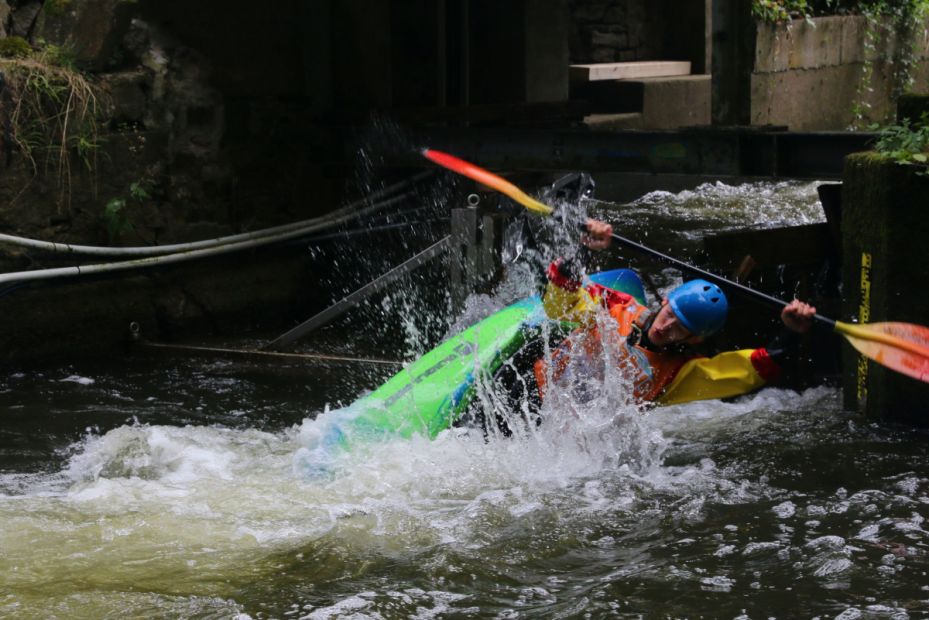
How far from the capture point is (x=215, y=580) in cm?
400

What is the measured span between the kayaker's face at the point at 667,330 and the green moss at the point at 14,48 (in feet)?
12.8

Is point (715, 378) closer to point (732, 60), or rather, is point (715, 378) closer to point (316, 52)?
point (732, 60)

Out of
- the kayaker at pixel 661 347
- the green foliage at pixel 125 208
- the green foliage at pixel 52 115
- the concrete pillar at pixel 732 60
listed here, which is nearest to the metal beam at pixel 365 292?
the green foliage at pixel 125 208

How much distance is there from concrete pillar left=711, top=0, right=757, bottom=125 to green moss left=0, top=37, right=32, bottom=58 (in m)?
3.83

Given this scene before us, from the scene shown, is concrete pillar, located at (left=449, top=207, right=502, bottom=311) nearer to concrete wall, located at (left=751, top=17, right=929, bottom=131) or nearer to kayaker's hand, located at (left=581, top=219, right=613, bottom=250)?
kayaker's hand, located at (left=581, top=219, right=613, bottom=250)

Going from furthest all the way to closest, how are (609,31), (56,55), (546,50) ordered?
(609,31) → (546,50) → (56,55)

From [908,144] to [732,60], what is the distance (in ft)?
5.86

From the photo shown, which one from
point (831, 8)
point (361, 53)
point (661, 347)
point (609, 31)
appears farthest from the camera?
point (831, 8)

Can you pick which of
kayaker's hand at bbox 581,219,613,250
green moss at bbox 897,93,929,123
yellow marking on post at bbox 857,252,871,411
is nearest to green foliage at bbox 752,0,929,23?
green moss at bbox 897,93,929,123

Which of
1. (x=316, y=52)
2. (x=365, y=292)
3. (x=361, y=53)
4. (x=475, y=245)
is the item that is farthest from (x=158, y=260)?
(x=361, y=53)

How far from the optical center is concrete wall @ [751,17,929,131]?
13.2 meters

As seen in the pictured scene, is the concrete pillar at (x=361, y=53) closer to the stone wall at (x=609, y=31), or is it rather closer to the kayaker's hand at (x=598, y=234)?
the kayaker's hand at (x=598, y=234)

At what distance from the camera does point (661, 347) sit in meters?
5.13

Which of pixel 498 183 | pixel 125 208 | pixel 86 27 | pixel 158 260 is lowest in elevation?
pixel 158 260
